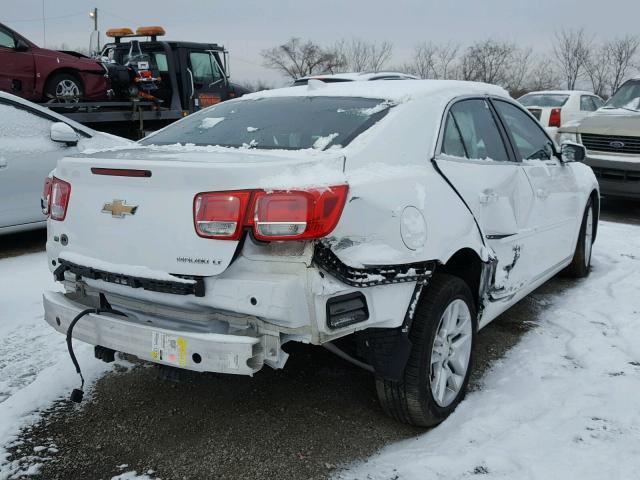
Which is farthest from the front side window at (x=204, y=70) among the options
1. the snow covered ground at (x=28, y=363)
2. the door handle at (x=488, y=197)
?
the door handle at (x=488, y=197)

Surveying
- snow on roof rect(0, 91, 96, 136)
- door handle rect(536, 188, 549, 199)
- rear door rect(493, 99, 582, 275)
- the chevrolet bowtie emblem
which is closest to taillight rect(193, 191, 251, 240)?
the chevrolet bowtie emblem

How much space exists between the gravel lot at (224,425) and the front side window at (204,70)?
33.2ft

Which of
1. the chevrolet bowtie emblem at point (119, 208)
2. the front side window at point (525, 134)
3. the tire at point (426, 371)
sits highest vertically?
the front side window at point (525, 134)

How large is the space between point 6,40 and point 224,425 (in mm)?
8933

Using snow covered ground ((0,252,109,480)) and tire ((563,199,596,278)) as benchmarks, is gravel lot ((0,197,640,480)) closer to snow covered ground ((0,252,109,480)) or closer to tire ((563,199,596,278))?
snow covered ground ((0,252,109,480))

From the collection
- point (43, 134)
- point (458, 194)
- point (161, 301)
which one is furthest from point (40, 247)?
point (458, 194)

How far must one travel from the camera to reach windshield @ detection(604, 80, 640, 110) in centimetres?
917

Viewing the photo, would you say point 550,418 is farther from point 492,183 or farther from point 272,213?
point 272,213

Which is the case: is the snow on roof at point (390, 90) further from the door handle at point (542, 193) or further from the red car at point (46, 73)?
the red car at point (46, 73)

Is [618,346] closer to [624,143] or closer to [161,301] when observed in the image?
[161,301]

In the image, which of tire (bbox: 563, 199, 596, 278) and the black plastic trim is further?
tire (bbox: 563, 199, 596, 278)

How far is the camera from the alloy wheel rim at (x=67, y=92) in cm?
1045

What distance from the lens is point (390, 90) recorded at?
130 inches

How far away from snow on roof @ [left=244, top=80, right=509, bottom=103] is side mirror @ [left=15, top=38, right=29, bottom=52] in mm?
7624
